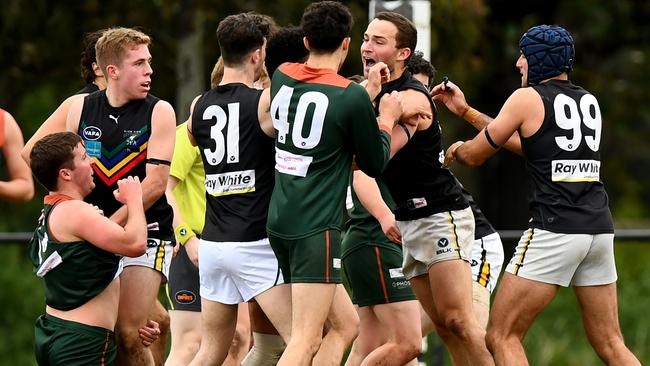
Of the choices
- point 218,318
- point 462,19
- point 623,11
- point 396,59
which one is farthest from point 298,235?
point 623,11

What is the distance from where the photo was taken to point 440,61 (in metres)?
16.5

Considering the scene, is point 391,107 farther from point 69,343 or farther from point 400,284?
point 69,343

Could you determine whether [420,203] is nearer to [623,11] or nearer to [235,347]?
[235,347]

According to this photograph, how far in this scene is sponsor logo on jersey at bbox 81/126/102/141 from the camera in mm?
9008

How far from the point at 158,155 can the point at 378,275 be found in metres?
1.70

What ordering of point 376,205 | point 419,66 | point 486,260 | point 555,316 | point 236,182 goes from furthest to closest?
point 555,316 → point 486,260 → point 419,66 → point 376,205 → point 236,182

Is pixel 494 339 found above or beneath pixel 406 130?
beneath

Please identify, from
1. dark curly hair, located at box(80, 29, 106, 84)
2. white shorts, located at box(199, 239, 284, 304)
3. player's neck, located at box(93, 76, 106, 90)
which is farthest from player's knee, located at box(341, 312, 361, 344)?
dark curly hair, located at box(80, 29, 106, 84)

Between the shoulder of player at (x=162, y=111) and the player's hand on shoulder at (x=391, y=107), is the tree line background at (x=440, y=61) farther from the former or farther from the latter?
the player's hand on shoulder at (x=391, y=107)

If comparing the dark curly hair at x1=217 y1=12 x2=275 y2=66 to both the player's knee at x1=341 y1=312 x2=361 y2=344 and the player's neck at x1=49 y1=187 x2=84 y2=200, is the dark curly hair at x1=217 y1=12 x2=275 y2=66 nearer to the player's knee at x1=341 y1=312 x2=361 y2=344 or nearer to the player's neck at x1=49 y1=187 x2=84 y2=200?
the player's neck at x1=49 y1=187 x2=84 y2=200

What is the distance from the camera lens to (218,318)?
8.81 meters

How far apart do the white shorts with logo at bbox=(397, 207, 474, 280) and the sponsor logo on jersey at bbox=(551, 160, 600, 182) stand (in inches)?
33.0

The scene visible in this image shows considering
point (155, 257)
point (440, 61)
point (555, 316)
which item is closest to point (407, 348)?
point (155, 257)

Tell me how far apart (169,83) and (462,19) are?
3.46 meters
